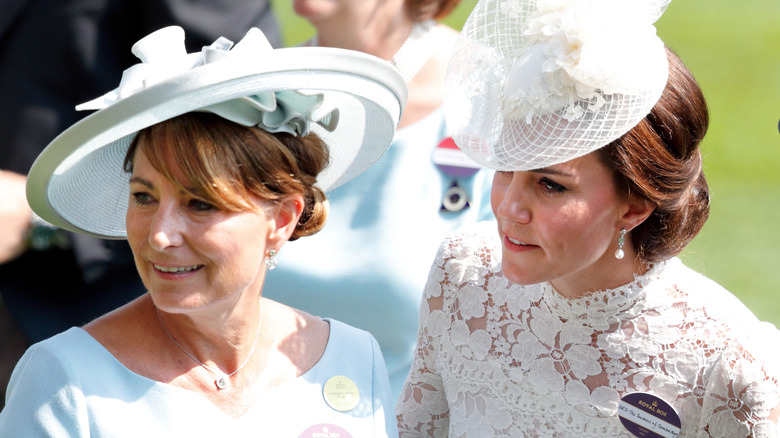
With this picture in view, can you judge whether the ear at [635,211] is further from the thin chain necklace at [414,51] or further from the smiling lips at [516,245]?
the thin chain necklace at [414,51]

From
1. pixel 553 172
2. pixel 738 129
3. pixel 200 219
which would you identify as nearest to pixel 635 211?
pixel 553 172

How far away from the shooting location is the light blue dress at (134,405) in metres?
2.17

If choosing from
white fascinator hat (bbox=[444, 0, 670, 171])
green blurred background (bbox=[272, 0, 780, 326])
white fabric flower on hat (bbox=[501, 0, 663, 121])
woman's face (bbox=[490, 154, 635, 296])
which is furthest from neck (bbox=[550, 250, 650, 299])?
green blurred background (bbox=[272, 0, 780, 326])

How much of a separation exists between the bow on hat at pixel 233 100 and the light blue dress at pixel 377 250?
1.23m

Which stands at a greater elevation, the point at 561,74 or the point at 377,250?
the point at 561,74

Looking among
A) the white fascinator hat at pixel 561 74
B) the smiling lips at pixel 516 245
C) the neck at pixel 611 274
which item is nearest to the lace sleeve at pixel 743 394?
the neck at pixel 611 274

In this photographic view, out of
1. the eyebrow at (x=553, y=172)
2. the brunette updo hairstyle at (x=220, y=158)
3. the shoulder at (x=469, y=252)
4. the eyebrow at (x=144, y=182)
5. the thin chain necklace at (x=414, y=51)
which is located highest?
the brunette updo hairstyle at (x=220, y=158)

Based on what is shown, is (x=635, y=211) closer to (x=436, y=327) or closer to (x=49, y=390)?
(x=436, y=327)

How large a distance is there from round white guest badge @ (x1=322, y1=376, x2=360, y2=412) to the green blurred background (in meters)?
5.82

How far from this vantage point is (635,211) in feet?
9.04

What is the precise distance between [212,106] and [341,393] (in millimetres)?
931

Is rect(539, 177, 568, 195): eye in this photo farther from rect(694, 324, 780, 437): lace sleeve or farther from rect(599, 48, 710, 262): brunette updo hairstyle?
rect(694, 324, 780, 437): lace sleeve

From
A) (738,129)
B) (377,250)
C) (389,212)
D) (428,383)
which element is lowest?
(738,129)

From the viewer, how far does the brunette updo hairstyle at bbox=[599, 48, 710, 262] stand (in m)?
2.63
